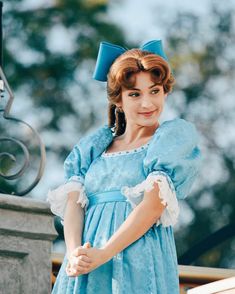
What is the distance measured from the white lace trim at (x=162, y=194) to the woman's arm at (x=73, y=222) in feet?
0.47

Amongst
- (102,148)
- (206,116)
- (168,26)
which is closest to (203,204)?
(206,116)

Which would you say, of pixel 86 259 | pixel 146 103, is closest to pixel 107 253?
pixel 86 259

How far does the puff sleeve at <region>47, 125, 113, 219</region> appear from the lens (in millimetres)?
2631

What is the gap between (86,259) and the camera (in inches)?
93.6

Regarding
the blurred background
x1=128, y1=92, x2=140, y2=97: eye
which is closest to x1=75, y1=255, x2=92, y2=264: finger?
x1=128, y1=92, x2=140, y2=97: eye

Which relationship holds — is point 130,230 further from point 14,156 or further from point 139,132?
point 14,156

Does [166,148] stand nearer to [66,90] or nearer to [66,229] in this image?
[66,229]

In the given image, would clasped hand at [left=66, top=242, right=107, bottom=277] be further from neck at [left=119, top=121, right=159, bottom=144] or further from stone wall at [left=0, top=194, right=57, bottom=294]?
stone wall at [left=0, top=194, right=57, bottom=294]

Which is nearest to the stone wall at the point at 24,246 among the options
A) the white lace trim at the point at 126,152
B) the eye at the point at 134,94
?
the white lace trim at the point at 126,152

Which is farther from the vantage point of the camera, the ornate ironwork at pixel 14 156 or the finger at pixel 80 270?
the ornate ironwork at pixel 14 156

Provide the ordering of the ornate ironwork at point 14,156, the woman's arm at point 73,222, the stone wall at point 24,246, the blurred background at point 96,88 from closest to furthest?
the woman's arm at point 73,222
the stone wall at point 24,246
the ornate ironwork at point 14,156
the blurred background at point 96,88

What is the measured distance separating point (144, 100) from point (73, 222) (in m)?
0.35

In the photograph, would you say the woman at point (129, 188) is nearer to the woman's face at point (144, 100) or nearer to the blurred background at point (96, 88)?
the woman's face at point (144, 100)

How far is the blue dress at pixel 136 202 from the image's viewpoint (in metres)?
2.43
